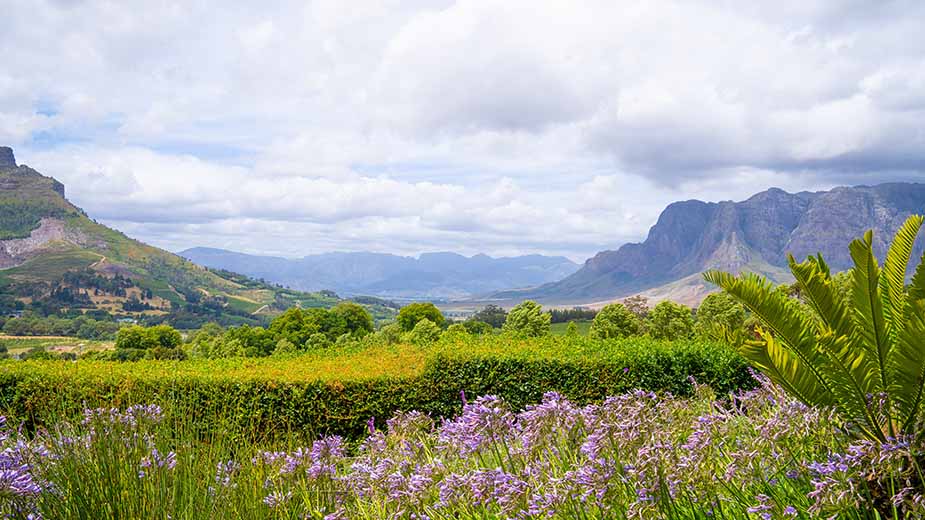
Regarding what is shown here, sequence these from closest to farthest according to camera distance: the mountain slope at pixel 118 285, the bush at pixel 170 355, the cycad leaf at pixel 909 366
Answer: the cycad leaf at pixel 909 366 → the bush at pixel 170 355 → the mountain slope at pixel 118 285

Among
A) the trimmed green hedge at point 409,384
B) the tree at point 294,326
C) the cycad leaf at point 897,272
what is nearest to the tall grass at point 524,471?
the cycad leaf at point 897,272

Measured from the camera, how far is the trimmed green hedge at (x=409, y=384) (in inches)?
326

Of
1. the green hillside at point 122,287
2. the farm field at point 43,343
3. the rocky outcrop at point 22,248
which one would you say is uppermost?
the rocky outcrop at point 22,248

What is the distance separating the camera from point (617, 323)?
1433cm

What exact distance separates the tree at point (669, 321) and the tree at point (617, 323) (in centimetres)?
33

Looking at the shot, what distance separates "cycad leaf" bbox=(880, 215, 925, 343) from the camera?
12.1ft

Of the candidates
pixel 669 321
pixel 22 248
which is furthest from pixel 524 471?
pixel 22 248

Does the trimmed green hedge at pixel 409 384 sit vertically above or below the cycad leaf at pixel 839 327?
below

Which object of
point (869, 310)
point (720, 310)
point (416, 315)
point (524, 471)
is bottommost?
point (416, 315)

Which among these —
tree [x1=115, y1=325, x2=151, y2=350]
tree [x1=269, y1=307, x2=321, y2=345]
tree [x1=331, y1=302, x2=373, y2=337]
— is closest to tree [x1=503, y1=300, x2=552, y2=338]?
Result: tree [x1=269, y1=307, x2=321, y2=345]

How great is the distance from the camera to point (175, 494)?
11.1 feet

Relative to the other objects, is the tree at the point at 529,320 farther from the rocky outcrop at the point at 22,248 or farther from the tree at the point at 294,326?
the rocky outcrop at the point at 22,248

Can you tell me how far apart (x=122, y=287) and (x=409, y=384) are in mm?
177082

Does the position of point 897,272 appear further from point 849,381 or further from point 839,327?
point 849,381
